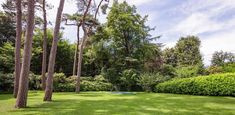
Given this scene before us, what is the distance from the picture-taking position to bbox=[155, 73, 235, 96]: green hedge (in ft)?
53.0

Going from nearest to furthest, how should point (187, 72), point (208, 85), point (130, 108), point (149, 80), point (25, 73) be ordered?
point (130, 108)
point (25, 73)
point (208, 85)
point (149, 80)
point (187, 72)

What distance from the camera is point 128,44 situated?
31062 millimetres

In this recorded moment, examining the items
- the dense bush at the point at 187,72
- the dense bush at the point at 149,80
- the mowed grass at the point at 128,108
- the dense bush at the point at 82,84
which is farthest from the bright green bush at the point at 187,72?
the mowed grass at the point at 128,108

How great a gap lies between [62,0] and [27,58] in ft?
15.7

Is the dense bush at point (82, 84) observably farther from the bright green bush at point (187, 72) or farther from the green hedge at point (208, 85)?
the green hedge at point (208, 85)

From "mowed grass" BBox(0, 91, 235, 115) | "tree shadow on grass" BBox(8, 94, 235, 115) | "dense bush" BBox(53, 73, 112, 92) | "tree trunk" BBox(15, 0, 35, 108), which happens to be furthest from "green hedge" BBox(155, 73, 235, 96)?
"tree trunk" BBox(15, 0, 35, 108)

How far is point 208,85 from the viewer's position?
57.4 ft

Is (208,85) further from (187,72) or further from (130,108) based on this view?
(187,72)

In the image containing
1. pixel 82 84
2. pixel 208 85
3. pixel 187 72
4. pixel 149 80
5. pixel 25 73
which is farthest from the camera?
pixel 82 84

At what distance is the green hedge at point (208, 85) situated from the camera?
53.0 feet

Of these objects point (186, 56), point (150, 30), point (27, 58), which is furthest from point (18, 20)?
point (186, 56)

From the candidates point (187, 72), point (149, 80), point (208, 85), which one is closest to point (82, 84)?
point (149, 80)

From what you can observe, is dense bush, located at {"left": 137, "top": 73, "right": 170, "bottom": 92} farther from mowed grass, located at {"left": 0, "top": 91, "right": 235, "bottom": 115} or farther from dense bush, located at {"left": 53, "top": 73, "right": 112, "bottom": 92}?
mowed grass, located at {"left": 0, "top": 91, "right": 235, "bottom": 115}

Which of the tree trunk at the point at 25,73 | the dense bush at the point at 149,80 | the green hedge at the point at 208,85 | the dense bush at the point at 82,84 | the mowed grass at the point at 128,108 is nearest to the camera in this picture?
the mowed grass at the point at 128,108
